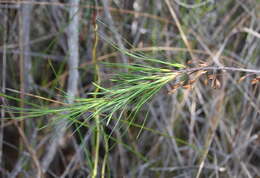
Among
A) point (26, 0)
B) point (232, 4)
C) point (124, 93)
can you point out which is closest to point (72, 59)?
point (26, 0)

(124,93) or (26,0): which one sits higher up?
(26,0)

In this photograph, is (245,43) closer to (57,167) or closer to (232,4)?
(232,4)

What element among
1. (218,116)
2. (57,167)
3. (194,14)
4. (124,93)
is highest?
(194,14)

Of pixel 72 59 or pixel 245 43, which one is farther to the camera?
pixel 245 43

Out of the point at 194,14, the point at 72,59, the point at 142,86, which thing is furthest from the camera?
the point at 194,14

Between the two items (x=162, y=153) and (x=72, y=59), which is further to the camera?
(x=162, y=153)

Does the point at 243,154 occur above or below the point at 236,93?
below

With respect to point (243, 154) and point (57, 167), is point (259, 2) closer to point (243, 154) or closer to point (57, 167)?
point (243, 154)

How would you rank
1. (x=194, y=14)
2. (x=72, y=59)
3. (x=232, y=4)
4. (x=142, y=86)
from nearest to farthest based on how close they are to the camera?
1. (x=142, y=86)
2. (x=72, y=59)
3. (x=194, y=14)
4. (x=232, y=4)

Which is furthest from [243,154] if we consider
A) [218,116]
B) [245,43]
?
[245,43]
